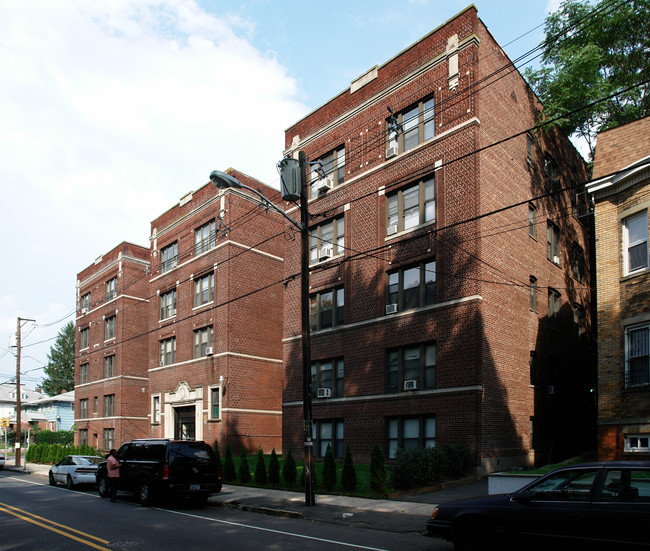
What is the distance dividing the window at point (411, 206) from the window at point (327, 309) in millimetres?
4004

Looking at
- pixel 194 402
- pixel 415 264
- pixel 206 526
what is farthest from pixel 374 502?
pixel 194 402

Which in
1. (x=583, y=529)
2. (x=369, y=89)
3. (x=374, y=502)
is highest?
(x=369, y=89)

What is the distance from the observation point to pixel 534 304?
2548 centimetres

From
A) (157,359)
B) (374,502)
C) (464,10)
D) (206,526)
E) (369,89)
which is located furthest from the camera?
(157,359)

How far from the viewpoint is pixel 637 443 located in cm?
1675

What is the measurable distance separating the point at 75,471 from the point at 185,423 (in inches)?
537

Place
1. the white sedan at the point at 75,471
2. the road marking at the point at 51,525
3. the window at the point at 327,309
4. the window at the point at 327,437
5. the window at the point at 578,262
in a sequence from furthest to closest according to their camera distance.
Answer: the window at the point at 578,262
the window at the point at 327,309
the window at the point at 327,437
the white sedan at the point at 75,471
the road marking at the point at 51,525

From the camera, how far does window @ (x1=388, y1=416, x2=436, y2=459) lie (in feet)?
73.8

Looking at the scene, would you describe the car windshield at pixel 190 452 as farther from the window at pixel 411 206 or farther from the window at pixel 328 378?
the window at pixel 411 206

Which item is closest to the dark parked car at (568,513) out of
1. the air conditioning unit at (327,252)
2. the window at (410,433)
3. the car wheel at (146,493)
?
the car wheel at (146,493)

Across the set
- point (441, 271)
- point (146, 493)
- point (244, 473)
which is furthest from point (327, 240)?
point (146, 493)

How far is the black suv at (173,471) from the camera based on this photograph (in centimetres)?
1670

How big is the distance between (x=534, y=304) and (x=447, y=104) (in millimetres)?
8923

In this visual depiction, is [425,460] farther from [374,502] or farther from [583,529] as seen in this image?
[583,529]
